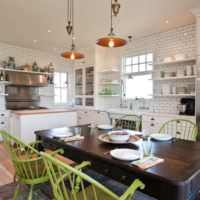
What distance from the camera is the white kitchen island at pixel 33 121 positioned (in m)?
3.48

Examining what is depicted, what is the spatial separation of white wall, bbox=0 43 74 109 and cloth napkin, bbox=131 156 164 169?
16.7 feet

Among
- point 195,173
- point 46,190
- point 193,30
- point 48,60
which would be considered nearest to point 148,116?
point 193,30

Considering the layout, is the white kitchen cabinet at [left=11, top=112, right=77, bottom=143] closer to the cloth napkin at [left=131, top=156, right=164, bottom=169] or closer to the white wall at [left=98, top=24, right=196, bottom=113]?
the white wall at [left=98, top=24, right=196, bottom=113]

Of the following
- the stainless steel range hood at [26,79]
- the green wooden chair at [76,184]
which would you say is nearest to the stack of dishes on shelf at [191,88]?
the green wooden chair at [76,184]

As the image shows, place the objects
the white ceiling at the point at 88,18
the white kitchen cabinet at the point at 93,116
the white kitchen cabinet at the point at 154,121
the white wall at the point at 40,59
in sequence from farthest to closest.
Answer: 1. the white wall at the point at 40,59
2. the white kitchen cabinet at the point at 93,116
3. the white kitchen cabinet at the point at 154,121
4. the white ceiling at the point at 88,18

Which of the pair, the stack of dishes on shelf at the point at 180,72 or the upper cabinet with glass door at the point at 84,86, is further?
the upper cabinet with glass door at the point at 84,86

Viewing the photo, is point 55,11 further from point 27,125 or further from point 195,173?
point 195,173

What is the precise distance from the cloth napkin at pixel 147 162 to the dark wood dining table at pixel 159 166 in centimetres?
3

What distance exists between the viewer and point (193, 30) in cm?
374

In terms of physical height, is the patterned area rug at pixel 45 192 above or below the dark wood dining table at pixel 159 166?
below

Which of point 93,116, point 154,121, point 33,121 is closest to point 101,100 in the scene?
point 93,116

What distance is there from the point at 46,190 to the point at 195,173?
1901 mm

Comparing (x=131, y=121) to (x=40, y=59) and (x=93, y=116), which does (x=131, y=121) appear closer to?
(x=93, y=116)

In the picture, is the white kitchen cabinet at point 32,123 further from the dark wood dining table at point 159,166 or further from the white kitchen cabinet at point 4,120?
the dark wood dining table at point 159,166
